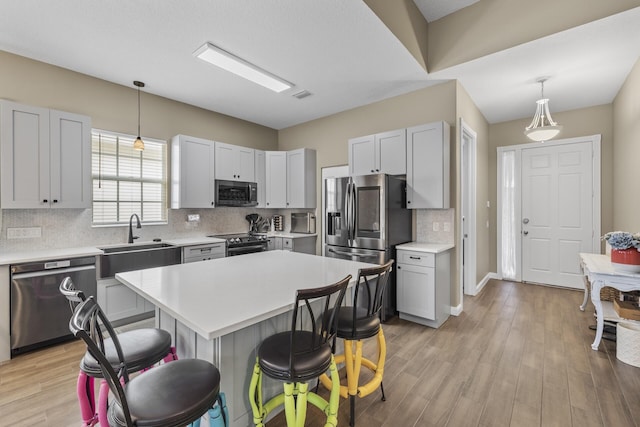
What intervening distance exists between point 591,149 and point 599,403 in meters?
4.11

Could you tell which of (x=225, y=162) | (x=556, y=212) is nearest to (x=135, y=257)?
(x=225, y=162)

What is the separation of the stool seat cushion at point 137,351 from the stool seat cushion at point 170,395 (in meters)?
0.26

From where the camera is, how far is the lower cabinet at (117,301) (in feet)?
10.3

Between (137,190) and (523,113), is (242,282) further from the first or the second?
(523,113)

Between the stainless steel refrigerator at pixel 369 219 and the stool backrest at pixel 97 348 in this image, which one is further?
the stainless steel refrigerator at pixel 369 219

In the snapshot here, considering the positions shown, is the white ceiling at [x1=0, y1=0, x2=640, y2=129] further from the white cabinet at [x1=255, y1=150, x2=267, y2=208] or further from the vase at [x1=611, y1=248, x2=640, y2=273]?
the vase at [x1=611, y1=248, x2=640, y2=273]

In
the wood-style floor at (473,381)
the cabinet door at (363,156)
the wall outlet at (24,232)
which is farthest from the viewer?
the cabinet door at (363,156)

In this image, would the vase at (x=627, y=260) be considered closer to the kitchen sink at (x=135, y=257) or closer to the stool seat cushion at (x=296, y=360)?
the stool seat cushion at (x=296, y=360)

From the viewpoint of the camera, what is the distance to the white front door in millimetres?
4582

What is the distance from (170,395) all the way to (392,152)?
3496 mm

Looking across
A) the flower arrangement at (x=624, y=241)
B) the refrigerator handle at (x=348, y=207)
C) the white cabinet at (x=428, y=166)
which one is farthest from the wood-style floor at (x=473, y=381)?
the white cabinet at (x=428, y=166)

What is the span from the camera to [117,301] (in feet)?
10.6

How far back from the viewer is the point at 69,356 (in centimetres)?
271

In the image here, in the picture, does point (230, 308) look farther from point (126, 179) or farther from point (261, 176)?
point (261, 176)
